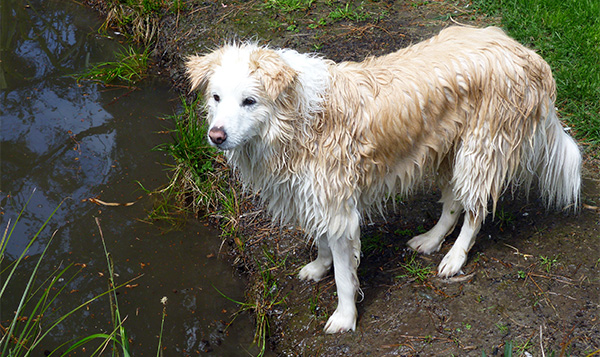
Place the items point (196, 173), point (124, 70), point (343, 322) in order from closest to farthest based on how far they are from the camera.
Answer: point (343, 322)
point (196, 173)
point (124, 70)

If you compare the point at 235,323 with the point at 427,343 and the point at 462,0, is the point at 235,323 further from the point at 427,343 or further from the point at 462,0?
the point at 462,0

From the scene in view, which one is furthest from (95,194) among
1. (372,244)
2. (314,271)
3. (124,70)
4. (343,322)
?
(343,322)

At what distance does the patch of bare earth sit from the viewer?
301 centimetres

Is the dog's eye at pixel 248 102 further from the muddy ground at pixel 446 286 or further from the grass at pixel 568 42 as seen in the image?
the grass at pixel 568 42

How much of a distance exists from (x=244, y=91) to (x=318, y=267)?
147cm

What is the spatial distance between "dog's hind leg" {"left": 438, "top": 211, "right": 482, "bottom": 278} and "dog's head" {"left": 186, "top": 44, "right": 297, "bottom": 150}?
150cm

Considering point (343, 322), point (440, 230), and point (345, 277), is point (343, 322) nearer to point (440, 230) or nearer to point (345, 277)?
point (345, 277)

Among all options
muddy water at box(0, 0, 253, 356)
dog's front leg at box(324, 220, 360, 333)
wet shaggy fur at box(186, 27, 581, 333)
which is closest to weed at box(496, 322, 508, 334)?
wet shaggy fur at box(186, 27, 581, 333)

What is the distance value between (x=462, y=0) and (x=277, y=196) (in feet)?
11.9

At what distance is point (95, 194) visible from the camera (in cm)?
452

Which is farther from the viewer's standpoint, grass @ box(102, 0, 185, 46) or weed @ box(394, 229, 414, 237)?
grass @ box(102, 0, 185, 46)

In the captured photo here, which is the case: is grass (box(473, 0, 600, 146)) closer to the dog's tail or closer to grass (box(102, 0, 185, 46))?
the dog's tail

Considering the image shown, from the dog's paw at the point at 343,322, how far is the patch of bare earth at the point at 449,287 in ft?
0.14

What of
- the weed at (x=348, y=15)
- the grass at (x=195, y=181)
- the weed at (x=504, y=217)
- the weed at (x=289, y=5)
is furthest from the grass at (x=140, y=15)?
the weed at (x=504, y=217)
